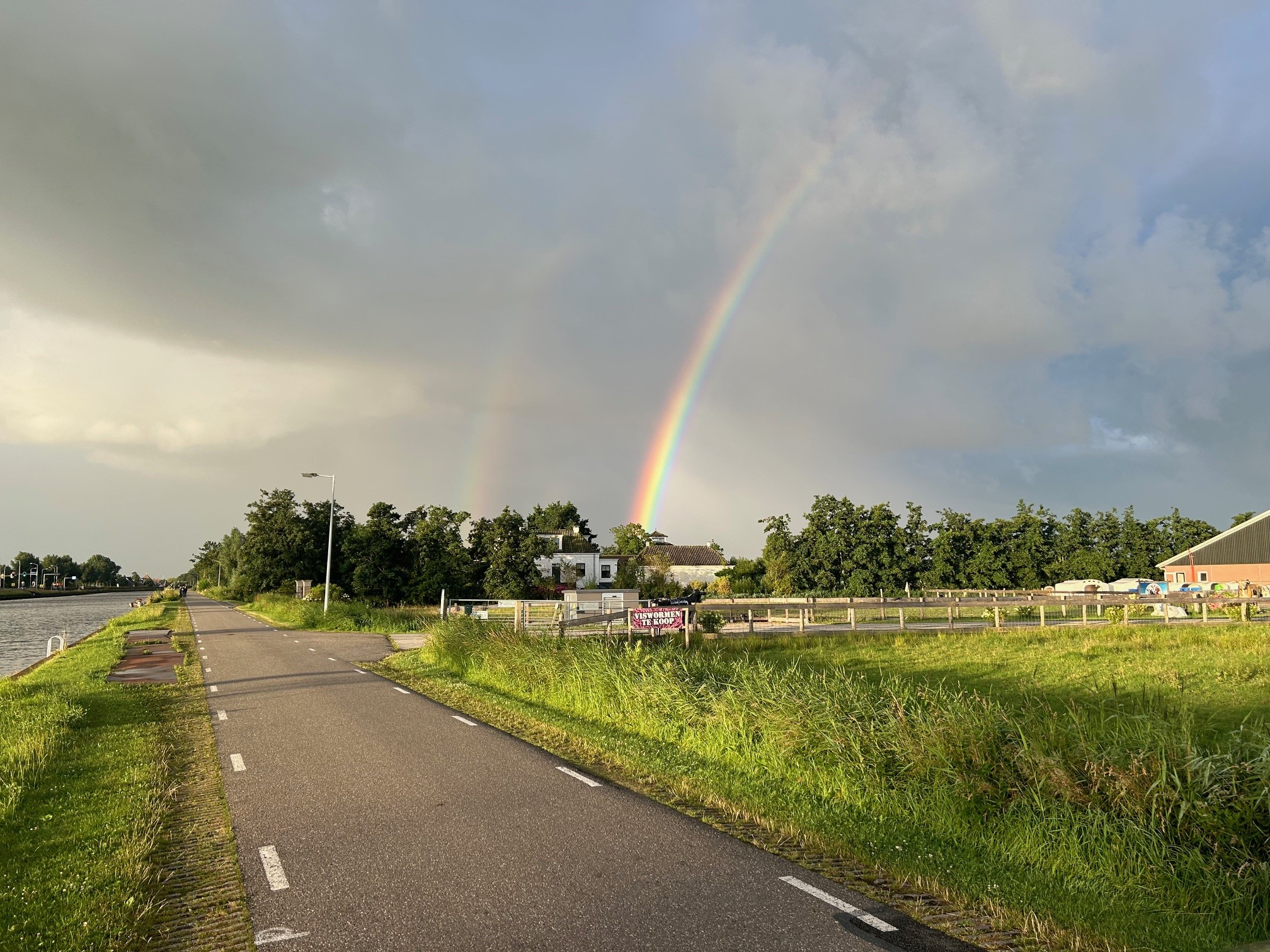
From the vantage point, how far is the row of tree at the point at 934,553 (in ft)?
267

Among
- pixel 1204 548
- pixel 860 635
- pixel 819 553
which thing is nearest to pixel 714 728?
pixel 860 635

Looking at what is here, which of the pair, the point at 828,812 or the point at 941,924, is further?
the point at 828,812

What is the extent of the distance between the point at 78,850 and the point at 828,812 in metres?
7.07

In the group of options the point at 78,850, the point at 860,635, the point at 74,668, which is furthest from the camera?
the point at 860,635

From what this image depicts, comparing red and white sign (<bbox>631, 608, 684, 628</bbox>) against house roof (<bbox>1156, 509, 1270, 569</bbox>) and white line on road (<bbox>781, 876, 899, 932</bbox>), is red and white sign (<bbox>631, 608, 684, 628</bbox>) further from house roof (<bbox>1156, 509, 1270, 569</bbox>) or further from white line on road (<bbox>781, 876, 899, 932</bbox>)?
house roof (<bbox>1156, 509, 1270, 569</bbox>)

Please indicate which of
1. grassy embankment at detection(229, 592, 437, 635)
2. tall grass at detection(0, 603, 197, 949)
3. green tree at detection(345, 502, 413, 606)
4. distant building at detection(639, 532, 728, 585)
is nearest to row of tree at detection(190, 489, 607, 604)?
green tree at detection(345, 502, 413, 606)

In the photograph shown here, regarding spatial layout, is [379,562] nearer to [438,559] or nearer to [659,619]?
[438,559]

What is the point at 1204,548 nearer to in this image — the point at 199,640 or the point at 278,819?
the point at 199,640

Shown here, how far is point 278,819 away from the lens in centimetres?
806

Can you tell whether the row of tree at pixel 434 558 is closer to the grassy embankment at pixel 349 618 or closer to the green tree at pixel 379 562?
the green tree at pixel 379 562

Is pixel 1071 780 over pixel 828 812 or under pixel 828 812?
over

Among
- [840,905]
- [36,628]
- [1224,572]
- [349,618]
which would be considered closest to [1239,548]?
[1224,572]

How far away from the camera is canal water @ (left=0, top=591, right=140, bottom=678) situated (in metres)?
32.6

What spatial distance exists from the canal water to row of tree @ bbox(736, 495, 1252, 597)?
187 feet
